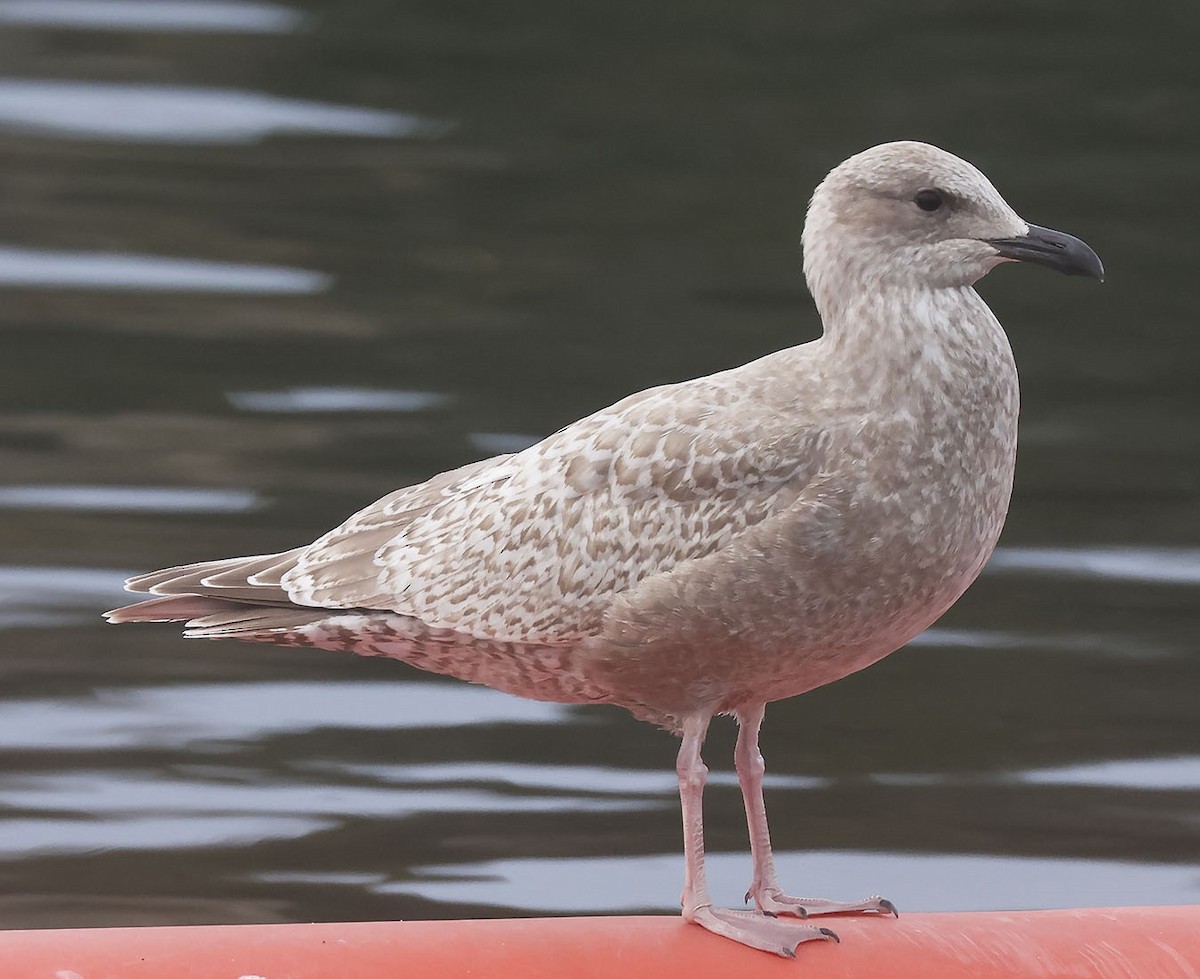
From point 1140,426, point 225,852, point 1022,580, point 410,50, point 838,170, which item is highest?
point 410,50

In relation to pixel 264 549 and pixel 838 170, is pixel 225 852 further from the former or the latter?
pixel 838 170

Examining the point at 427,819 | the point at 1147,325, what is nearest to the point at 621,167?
the point at 1147,325

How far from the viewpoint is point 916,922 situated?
232cm

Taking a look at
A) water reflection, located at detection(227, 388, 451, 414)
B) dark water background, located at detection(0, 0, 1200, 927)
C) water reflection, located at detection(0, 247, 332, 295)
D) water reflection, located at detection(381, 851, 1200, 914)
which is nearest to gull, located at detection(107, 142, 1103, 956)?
water reflection, located at detection(381, 851, 1200, 914)

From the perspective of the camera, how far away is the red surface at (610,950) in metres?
2.11

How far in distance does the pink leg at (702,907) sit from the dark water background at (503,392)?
5.71ft

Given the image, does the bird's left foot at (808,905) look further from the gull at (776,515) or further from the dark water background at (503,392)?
the dark water background at (503,392)

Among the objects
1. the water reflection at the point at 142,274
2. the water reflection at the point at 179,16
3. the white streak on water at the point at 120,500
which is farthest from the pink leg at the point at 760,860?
the water reflection at the point at 179,16

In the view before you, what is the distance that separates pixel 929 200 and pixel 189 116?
5.32 meters

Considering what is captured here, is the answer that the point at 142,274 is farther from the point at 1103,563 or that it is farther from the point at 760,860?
the point at 760,860

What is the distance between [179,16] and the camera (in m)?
7.02

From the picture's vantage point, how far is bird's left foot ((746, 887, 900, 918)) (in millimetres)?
2521

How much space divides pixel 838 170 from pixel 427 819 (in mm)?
2517

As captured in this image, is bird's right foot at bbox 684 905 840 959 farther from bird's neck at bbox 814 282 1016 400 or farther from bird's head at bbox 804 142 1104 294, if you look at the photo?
bird's head at bbox 804 142 1104 294
